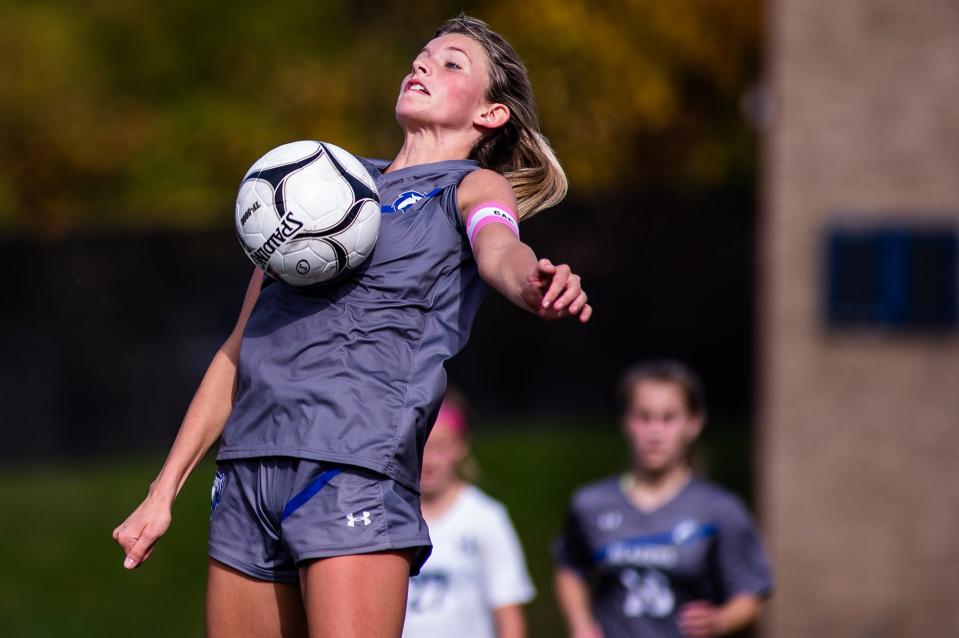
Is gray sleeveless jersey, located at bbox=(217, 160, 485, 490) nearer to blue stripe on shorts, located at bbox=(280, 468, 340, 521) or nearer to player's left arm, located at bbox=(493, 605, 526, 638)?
blue stripe on shorts, located at bbox=(280, 468, 340, 521)

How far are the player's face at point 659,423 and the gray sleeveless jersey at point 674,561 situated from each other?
0.16 metres

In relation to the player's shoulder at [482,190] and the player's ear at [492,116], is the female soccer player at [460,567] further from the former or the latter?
the player's shoulder at [482,190]

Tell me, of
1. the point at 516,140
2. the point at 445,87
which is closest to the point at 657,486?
the point at 516,140

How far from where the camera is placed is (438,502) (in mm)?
5871

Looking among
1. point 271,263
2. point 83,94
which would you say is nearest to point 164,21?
point 83,94

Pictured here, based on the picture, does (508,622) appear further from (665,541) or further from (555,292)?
(555,292)

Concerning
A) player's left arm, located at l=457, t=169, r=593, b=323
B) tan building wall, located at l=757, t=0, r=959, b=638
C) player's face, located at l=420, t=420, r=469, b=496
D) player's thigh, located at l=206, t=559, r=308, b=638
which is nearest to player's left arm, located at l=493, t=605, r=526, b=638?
player's face, located at l=420, t=420, r=469, b=496

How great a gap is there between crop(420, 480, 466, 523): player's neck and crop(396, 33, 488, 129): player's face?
2.50m

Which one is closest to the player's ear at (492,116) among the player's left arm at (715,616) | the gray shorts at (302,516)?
the gray shorts at (302,516)

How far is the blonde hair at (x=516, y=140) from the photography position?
12.2 feet

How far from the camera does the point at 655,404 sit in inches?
228

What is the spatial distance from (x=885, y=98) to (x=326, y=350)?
727cm

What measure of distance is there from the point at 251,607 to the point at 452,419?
278 cm

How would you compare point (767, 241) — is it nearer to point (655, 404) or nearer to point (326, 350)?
point (655, 404)
